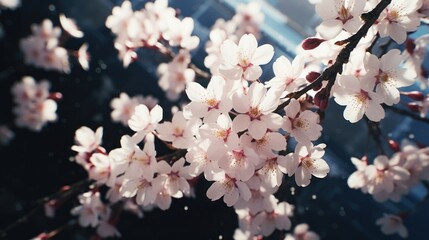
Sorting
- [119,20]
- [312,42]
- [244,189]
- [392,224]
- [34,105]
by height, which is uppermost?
[312,42]

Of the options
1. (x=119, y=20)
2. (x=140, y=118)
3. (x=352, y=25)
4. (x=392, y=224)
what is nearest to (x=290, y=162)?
(x=352, y=25)

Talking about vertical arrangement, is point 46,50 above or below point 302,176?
below

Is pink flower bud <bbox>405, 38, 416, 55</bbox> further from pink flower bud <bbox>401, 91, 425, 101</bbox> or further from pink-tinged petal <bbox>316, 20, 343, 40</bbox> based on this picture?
pink-tinged petal <bbox>316, 20, 343, 40</bbox>

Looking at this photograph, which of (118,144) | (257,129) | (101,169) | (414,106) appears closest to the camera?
(257,129)

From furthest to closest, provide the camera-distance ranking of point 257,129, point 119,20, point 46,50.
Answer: point 46,50
point 119,20
point 257,129

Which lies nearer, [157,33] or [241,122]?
[241,122]

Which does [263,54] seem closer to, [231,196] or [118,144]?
[231,196]

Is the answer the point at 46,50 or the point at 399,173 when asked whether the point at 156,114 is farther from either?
the point at 46,50
